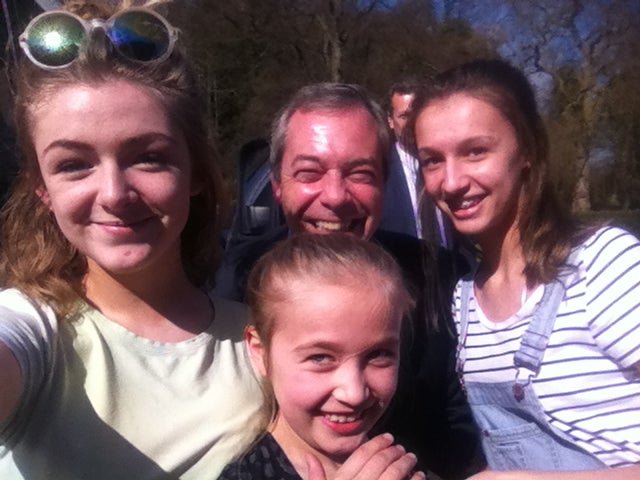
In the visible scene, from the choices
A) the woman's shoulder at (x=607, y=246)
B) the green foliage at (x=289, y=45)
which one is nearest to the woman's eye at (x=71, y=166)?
the woman's shoulder at (x=607, y=246)

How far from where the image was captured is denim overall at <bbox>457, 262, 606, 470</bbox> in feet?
7.37

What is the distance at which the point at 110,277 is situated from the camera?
196cm

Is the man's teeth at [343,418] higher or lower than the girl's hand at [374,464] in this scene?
higher

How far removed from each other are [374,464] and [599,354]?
75cm

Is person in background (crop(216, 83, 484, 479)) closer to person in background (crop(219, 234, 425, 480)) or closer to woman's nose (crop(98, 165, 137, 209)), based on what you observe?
person in background (crop(219, 234, 425, 480))

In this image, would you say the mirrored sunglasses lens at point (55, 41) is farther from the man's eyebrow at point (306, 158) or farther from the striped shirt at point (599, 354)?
the striped shirt at point (599, 354)

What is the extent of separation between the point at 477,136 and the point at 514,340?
61 centimetres

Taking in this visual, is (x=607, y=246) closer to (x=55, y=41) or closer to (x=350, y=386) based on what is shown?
(x=350, y=386)

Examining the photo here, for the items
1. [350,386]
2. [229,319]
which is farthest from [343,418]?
[229,319]

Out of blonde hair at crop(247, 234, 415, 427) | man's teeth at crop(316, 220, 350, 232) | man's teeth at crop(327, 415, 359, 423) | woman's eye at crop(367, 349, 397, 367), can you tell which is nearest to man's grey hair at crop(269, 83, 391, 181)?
man's teeth at crop(316, 220, 350, 232)

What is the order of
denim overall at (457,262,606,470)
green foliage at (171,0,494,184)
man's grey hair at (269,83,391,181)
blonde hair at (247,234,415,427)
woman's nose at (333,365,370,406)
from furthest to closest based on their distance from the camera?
1. green foliage at (171,0,494,184)
2. man's grey hair at (269,83,391,181)
3. denim overall at (457,262,606,470)
4. blonde hair at (247,234,415,427)
5. woman's nose at (333,365,370,406)

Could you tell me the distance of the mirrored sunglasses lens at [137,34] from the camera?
1.91 meters

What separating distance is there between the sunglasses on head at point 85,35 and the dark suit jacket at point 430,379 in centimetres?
101

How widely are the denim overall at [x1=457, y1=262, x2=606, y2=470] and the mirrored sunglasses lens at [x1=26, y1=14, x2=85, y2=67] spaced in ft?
4.56
